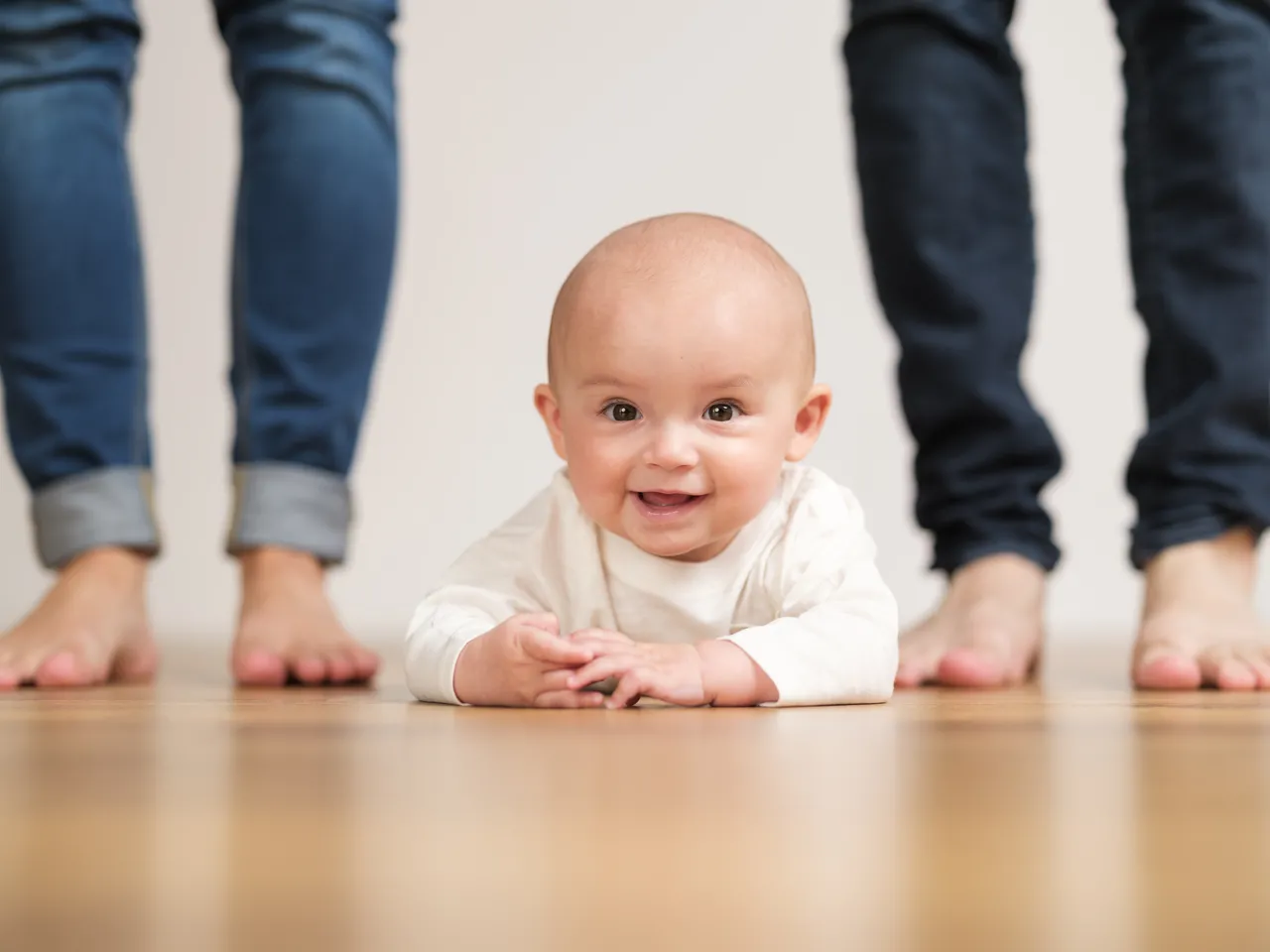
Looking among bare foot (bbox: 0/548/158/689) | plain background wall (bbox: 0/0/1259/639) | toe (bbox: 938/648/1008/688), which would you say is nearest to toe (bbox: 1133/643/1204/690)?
toe (bbox: 938/648/1008/688)

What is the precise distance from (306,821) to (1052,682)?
0.93m

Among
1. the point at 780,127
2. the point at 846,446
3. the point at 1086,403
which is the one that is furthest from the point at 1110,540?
the point at 780,127

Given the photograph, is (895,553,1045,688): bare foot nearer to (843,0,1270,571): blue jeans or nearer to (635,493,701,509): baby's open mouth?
(843,0,1270,571): blue jeans

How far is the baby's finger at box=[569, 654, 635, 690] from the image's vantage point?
3.24ft

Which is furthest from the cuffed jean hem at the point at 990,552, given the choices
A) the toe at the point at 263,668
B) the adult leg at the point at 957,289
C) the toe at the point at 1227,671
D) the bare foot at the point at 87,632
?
the bare foot at the point at 87,632

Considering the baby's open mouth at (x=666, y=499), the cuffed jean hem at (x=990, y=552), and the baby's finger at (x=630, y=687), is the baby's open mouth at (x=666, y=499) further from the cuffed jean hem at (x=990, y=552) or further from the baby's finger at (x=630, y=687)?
the cuffed jean hem at (x=990, y=552)

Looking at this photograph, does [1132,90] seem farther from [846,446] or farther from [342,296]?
[846,446]

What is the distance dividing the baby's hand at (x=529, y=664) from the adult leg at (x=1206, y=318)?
1.82 ft

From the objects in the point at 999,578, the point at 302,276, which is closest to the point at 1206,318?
the point at 999,578

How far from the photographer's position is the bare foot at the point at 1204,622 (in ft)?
4.09

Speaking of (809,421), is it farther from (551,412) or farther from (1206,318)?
(1206,318)

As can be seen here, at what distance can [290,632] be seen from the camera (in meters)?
1.38

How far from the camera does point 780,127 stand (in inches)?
127

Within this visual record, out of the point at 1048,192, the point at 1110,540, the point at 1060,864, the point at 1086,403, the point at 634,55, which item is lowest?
the point at 1060,864
